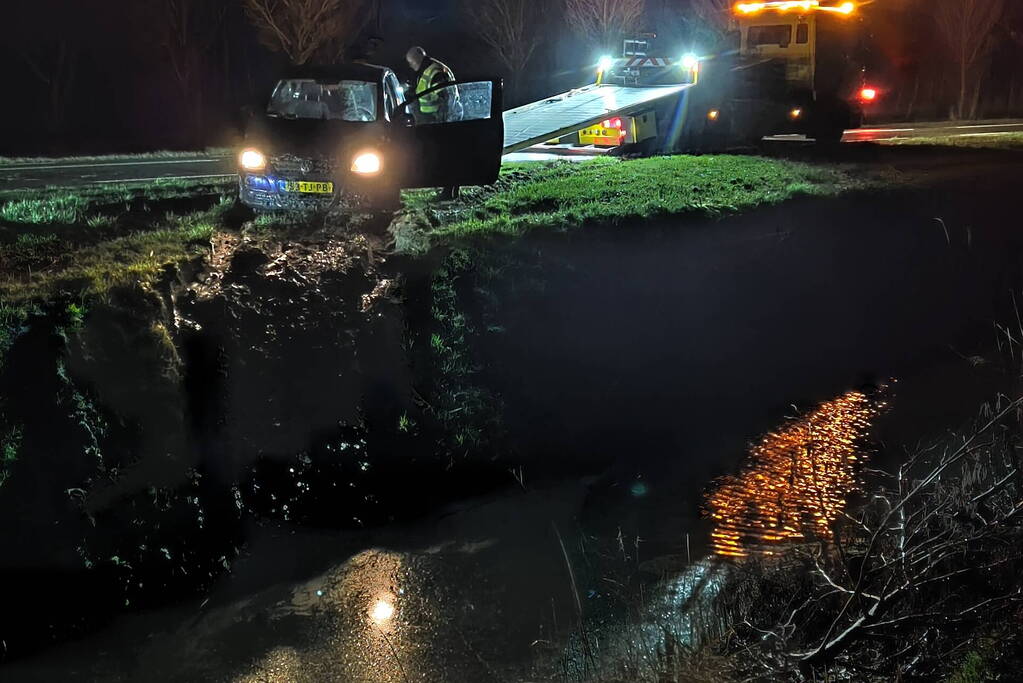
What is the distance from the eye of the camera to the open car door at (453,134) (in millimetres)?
8875

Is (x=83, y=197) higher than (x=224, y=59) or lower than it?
lower

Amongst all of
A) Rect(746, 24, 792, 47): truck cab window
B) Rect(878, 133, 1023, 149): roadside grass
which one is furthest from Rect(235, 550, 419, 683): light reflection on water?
Rect(878, 133, 1023, 149): roadside grass

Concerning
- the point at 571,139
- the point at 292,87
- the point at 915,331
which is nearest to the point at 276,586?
the point at 292,87

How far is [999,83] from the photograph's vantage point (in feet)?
112

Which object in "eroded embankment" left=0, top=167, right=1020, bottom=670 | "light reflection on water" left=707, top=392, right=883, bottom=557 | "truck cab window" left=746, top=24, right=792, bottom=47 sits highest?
"truck cab window" left=746, top=24, right=792, bottom=47

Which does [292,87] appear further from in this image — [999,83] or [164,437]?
[999,83]

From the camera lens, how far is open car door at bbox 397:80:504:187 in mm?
8875

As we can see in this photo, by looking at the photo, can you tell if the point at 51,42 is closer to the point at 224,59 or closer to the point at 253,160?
the point at 224,59

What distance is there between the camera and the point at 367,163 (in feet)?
26.9

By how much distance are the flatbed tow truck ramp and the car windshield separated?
3219mm

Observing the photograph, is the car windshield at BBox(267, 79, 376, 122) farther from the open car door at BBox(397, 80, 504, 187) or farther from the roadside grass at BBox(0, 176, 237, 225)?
the roadside grass at BBox(0, 176, 237, 225)

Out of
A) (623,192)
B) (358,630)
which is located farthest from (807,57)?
(358,630)

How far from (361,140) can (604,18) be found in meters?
22.1

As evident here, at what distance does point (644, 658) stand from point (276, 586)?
100 inches
